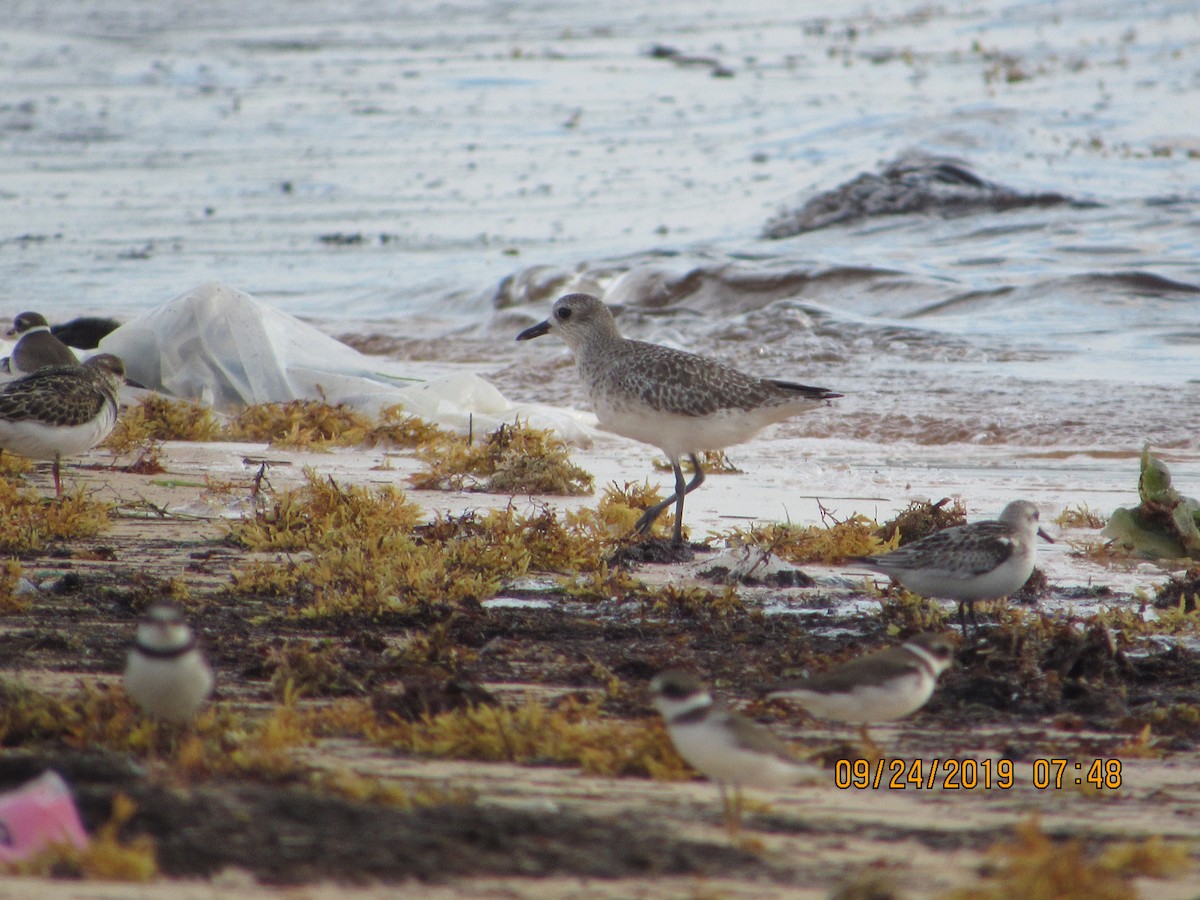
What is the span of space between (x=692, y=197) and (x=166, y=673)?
18.8 m

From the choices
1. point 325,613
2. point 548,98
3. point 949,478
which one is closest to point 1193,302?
point 949,478

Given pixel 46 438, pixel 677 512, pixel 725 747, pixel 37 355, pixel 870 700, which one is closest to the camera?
pixel 725 747

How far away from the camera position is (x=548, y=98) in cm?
3158

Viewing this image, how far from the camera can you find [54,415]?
6.93 m

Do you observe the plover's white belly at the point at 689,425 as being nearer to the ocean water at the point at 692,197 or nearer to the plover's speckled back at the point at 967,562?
the plover's speckled back at the point at 967,562

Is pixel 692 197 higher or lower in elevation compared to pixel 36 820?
lower

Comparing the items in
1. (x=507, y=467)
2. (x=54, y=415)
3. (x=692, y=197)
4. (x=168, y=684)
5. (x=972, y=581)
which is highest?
(x=168, y=684)

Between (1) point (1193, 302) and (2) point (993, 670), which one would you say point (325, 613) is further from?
(1) point (1193, 302)

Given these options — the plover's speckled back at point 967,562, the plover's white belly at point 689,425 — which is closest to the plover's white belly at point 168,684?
the plover's speckled back at point 967,562

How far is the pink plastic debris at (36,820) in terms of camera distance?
2717 millimetres

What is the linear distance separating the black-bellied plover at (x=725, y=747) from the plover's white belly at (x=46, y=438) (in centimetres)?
462

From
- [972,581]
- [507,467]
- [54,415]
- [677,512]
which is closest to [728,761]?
[972,581]

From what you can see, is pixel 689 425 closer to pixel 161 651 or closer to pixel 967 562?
pixel 967 562

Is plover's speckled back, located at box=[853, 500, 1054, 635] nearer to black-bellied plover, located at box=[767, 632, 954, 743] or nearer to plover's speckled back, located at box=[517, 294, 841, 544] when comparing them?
black-bellied plover, located at box=[767, 632, 954, 743]
